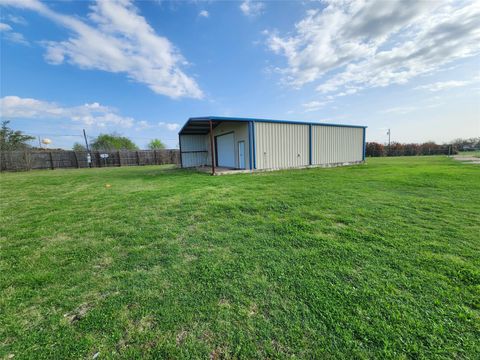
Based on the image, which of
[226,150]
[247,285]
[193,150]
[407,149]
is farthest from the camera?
[407,149]

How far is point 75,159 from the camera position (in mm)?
20688

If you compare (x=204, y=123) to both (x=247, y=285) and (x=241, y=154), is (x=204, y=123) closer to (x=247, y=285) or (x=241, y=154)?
(x=241, y=154)

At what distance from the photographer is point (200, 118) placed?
11203 mm

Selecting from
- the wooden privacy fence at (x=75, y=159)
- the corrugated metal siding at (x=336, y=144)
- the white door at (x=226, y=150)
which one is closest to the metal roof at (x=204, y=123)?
the corrugated metal siding at (x=336, y=144)

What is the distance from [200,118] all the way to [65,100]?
2383 centimetres

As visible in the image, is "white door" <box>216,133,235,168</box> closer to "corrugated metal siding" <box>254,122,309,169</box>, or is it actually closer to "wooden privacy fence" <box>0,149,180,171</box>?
"corrugated metal siding" <box>254,122,309,169</box>

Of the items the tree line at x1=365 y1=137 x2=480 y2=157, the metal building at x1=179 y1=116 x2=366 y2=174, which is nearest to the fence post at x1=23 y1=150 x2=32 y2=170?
the metal building at x1=179 y1=116 x2=366 y2=174

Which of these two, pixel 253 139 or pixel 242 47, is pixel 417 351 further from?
pixel 242 47

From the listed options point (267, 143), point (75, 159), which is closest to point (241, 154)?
point (267, 143)

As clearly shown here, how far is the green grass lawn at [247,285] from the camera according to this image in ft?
4.64

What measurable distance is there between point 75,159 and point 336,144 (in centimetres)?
2495

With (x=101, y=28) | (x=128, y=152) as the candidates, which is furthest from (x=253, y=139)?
(x=128, y=152)

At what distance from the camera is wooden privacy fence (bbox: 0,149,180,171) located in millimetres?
16564

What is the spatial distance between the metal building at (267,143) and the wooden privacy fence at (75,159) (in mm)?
9742
